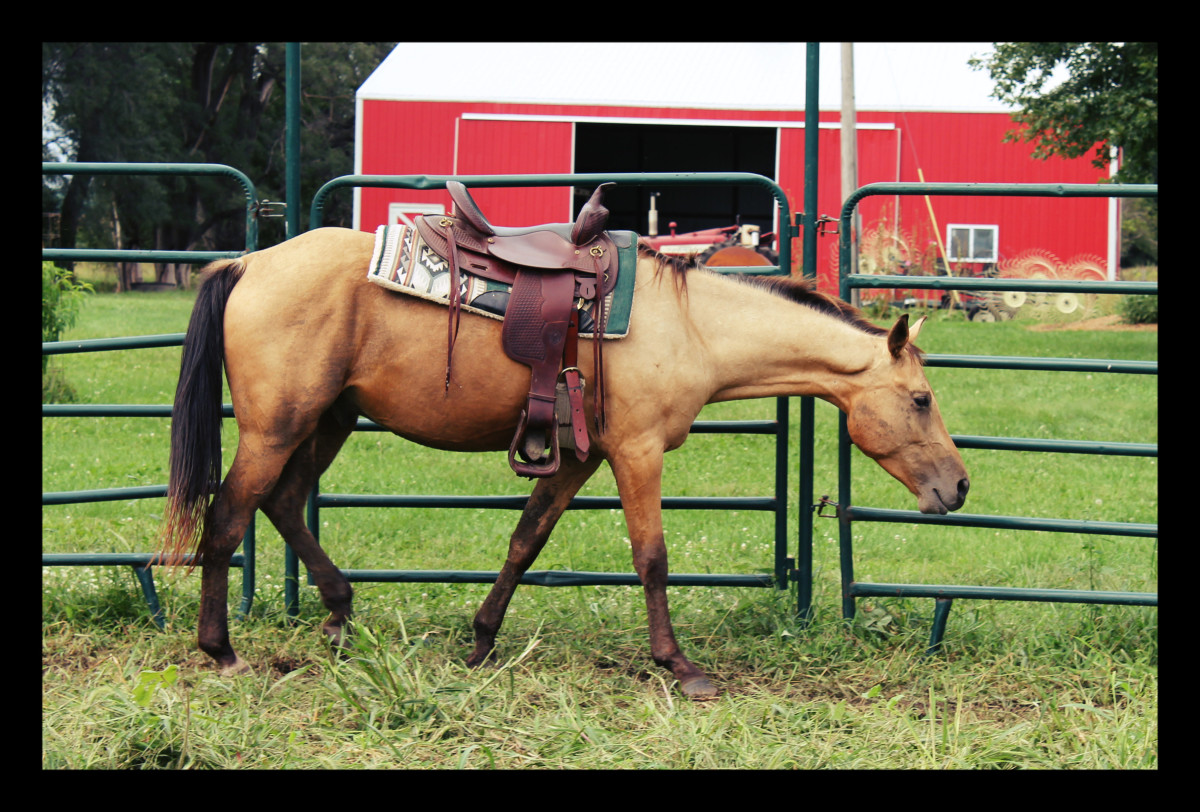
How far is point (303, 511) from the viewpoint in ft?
12.9

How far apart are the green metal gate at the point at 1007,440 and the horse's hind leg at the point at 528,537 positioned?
121 centimetres

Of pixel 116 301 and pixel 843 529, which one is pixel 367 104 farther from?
pixel 843 529

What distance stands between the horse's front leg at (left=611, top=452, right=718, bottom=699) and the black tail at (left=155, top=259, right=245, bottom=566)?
1.48 metres

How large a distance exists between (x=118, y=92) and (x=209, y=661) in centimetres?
2406

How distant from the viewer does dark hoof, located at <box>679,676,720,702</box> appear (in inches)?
143

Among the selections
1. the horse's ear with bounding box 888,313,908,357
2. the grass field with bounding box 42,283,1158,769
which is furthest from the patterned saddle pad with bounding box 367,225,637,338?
the grass field with bounding box 42,283,1158,769

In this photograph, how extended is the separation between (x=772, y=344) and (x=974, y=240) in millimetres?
16032

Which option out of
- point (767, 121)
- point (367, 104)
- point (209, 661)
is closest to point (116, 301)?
point (367, 104)

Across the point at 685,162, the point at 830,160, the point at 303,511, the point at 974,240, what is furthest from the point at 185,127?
the point at 303,511

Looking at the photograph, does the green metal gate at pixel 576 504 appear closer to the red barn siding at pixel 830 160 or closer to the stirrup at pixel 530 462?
the stirrup at pixel 530 462

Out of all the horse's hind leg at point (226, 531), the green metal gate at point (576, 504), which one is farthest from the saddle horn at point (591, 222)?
the horse's hind leg at point (226, 531)

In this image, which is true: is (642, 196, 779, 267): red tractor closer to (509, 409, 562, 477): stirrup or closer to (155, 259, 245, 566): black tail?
(509, 409, 562, 477): stirrup

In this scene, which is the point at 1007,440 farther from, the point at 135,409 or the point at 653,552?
the point at 135,409

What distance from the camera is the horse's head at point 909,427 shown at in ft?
12.4
